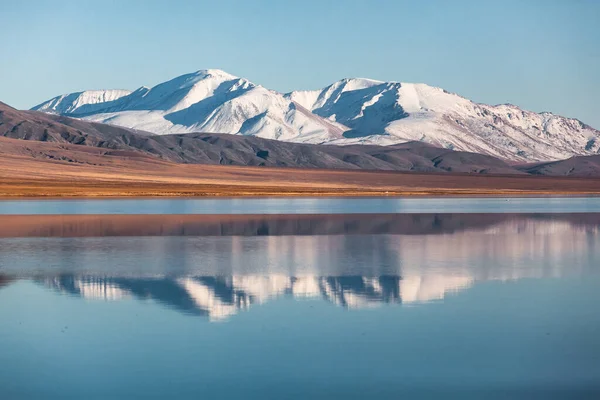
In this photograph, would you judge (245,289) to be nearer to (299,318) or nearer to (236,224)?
(299,318)

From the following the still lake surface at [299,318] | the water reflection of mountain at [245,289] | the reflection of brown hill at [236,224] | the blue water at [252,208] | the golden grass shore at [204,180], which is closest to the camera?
the still lake surface at [299,318]

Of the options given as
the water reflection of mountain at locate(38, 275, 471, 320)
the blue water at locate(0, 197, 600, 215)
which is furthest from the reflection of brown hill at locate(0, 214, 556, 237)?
the water reflection of mountain at locate(38, 275, 471, 320)

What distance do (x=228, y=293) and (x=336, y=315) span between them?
4.33m

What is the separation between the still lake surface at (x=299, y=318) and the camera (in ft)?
48.2

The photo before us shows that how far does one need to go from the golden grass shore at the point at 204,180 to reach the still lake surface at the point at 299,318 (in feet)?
242

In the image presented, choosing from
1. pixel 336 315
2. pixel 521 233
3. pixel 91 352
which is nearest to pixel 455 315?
pixel 336 315

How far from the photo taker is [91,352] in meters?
16.7

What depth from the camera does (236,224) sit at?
50.6 meters

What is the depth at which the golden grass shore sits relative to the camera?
393 ft

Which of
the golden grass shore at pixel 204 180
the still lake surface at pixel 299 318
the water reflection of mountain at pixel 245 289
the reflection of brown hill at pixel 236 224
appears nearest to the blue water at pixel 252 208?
the reflection of brown hill at pixel 236 224

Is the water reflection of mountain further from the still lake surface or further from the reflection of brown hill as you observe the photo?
the reflection of brown hill

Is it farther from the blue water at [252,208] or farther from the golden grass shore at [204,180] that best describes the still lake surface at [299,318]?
the golden grass shore at [204,180]

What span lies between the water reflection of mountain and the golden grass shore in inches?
3144

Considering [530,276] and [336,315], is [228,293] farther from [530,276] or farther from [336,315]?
[530,276]
